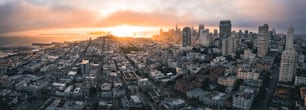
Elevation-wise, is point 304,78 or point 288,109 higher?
point 304,78

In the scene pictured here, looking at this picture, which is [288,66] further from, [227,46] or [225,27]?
[225,27]

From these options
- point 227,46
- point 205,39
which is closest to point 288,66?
point 227,46

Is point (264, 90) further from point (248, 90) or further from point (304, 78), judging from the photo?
point (304, 78)

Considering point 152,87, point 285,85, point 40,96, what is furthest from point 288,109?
point 40,96

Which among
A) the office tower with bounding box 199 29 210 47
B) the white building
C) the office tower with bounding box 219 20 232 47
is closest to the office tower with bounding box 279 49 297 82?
the white building

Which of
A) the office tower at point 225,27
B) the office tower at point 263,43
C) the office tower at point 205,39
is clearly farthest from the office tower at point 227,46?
the office tower at point 225,27

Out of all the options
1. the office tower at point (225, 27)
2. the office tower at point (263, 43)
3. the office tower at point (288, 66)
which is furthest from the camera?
the office tower at point (225, 27)

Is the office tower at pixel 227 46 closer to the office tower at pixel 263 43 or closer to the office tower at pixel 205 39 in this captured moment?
the office tower at pixel 263 43

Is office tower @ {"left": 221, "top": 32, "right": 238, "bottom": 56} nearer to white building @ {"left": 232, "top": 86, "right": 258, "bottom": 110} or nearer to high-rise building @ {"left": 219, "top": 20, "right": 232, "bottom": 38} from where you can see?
high-rise building @ {"left": 219, "top": 20, "right": 232, "bottom": 38}

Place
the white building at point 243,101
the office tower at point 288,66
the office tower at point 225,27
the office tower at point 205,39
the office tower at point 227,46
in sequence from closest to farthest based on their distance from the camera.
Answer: the white building at point 243,101, the office tower at point 288,66, the office tower at point 227,46, the office tower at point 205,39, the office tower at point 225,27
